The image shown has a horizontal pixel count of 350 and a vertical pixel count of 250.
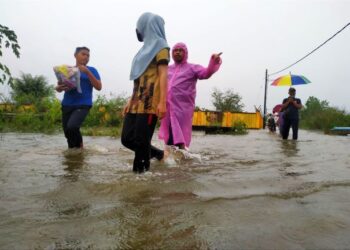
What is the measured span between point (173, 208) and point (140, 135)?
114 cm

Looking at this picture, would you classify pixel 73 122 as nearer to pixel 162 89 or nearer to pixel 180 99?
pixel 180 99

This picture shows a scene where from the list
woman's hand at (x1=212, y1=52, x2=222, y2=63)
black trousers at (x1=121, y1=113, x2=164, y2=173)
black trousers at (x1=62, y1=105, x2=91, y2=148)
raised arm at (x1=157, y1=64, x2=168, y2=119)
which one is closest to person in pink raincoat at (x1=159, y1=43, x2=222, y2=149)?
woman's hand at (x1=212, y1=52, x2=222, y2=63)

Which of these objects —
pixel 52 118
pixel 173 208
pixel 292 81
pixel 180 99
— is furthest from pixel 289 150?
pixel 52 118

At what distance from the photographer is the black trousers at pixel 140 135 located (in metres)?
3.15

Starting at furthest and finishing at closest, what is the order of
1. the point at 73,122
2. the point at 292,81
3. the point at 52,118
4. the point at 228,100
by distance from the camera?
1. the point at 228,100
2. the point at 292,81
3. the point at 52,118
4. the point at 73,122

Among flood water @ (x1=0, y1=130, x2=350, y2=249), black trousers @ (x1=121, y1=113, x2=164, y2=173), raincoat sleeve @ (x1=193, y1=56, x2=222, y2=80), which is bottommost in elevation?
flood water @ (x1=0, y1=130, x2=350, y2=249)

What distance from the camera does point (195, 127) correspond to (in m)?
14.7

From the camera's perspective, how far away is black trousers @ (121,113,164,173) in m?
3.15

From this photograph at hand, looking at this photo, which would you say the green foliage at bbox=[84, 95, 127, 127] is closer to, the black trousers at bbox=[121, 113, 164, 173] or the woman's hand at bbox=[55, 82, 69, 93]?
the woman's hand at bbox=[55, 82, 69, 93]

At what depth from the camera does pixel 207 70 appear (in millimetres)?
4828

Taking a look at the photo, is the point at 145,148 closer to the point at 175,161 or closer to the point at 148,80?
the point at 148,80

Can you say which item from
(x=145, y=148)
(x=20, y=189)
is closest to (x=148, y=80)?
(x=145, y=148)

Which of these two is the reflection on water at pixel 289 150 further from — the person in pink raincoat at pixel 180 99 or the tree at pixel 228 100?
the tree at pixel 228 100

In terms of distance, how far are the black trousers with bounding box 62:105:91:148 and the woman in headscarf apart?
5.96 ft
